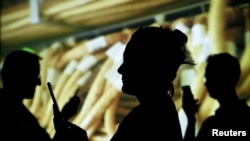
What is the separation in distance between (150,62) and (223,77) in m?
0.68

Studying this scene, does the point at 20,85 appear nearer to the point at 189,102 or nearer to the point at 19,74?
the point at 19,74

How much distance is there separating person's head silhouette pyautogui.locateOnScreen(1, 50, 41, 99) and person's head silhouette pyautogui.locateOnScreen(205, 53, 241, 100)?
0.92 meters

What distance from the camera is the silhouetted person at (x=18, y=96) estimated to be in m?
1.41

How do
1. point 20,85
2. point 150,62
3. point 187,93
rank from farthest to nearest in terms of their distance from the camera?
point 20,85
point 187,93
point 150,62

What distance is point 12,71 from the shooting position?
168 centimetres

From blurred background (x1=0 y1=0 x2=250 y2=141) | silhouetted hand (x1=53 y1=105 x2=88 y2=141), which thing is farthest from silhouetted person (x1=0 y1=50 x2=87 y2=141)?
blurred background (x1=0 y1=0 x2=250 y2=141)

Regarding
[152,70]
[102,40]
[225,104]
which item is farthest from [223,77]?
[102,40]

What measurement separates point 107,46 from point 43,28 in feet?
2.04

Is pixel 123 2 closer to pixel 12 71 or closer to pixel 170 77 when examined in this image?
pixel 12 71

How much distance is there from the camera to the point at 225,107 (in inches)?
61.6

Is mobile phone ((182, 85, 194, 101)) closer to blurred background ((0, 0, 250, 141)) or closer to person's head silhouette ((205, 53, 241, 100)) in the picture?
person's head silhouette ((205, 53, 241, 100))

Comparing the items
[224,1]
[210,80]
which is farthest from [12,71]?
[224,1]

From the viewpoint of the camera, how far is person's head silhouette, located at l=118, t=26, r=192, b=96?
106 cm

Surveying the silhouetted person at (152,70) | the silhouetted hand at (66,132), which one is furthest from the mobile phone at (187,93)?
the silhouetted hand at (66,132)
